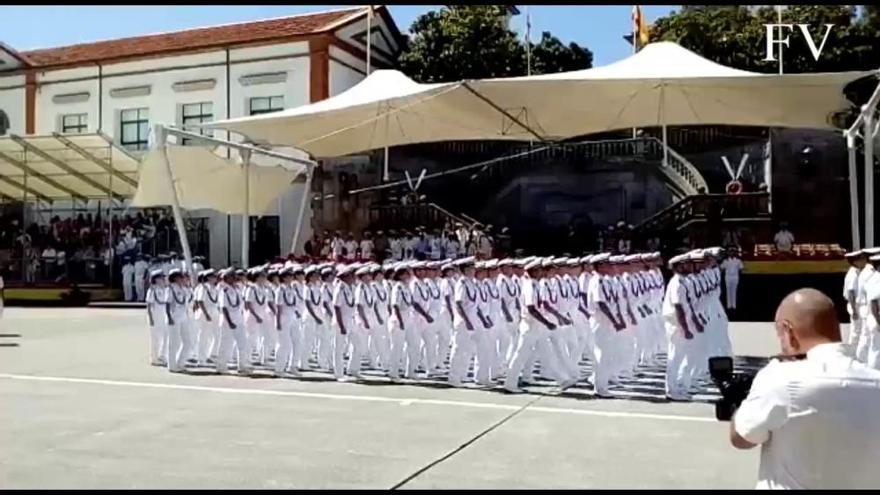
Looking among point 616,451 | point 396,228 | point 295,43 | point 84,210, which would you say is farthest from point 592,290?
point 84,210

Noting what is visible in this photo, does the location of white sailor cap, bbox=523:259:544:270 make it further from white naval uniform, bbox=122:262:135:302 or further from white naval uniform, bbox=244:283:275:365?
white naval uniform, bbox=122:262:135:302

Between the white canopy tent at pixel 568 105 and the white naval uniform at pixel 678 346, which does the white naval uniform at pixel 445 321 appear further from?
the white canopy tent at pixel 568 105

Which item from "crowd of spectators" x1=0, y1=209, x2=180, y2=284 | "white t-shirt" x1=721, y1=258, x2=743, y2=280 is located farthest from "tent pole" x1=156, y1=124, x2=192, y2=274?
"crowd of spectators" x1=0, y1=209, x2=180, y2=284

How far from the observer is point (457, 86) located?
14109 mm

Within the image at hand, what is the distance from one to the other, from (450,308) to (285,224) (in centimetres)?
1815

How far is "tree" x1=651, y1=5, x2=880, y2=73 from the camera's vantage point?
95.5 ft

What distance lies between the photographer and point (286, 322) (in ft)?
43.9

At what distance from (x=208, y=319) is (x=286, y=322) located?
1331mm

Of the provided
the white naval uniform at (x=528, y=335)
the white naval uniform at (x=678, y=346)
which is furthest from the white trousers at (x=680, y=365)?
the white naval uniform at (x=528, y=335)

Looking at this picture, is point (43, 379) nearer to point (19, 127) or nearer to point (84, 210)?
point (84, 210)

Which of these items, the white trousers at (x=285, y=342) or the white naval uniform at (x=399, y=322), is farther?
the white trousers at (x=285, y=342)

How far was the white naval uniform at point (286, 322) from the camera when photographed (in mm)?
13305

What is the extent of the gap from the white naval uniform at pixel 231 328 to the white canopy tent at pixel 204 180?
1275 millimetres

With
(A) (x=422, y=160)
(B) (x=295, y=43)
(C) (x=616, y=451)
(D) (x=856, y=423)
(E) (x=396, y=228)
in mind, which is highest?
(B) (x=295, y=43)
